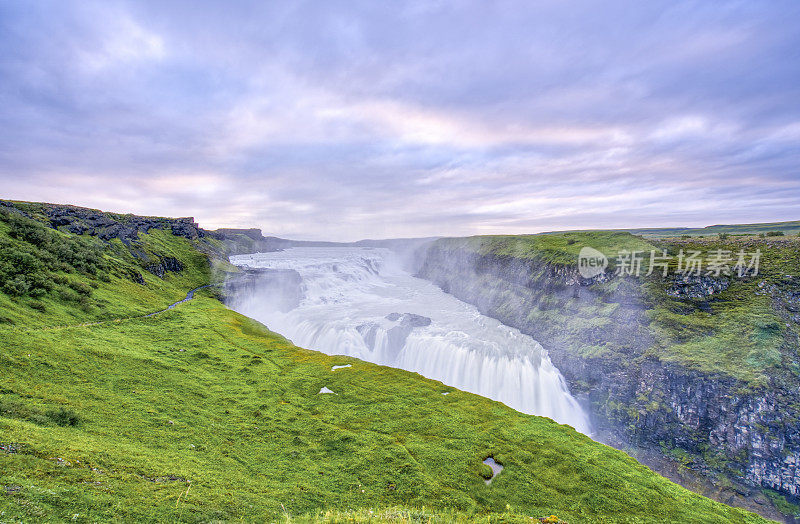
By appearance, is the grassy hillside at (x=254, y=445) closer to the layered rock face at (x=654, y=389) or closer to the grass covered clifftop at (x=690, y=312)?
the layered rock face at (x=654, y=389)

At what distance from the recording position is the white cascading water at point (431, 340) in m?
43.1

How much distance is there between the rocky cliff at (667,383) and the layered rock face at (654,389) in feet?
0.27

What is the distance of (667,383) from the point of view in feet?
114

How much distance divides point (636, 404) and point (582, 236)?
47.5 m

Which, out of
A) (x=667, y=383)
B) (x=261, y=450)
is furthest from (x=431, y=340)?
(x=261, y=450)

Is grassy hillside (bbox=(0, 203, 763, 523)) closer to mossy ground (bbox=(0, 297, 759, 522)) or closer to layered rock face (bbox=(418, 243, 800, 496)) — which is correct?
mossy ground (bbox=(0, 297, 759, 522))

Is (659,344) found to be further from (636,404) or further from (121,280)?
(121,280)

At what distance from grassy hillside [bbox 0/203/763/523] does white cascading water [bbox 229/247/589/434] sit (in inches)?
725

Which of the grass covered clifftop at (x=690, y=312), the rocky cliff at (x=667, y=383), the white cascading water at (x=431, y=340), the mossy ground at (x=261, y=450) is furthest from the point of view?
the white cascading water at (x=431, y=340)

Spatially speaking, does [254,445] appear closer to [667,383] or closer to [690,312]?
[667,383]

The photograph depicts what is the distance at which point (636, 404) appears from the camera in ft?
118

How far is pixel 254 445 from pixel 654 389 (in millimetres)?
43296

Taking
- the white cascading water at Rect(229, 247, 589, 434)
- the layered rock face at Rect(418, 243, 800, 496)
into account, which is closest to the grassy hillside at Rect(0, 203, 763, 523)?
the layered rock face at Rect(418, 243, 800, 496)

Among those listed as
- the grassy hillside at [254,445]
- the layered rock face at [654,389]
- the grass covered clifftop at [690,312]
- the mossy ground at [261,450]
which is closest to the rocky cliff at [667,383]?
the layered rock face at [654,389]
